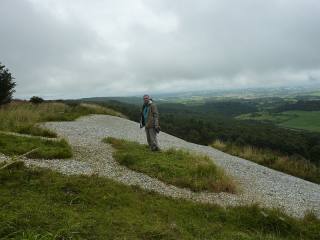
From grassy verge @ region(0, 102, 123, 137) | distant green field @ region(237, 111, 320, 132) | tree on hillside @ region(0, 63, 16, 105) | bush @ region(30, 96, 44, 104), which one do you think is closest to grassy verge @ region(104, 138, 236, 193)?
grassy verge @ region(0, 102, 123, 137)

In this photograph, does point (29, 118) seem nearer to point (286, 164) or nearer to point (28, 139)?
point (28, 139)

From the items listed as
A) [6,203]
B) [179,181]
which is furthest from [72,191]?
[179,181]

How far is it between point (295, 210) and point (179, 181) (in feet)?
11.3

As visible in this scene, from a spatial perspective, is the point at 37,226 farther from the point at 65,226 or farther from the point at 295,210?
the point at 295,210

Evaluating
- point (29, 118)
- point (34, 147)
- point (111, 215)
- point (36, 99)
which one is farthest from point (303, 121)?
point (111, 215)

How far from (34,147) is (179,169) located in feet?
17.1

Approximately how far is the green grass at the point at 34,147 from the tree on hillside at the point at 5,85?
44.2ft

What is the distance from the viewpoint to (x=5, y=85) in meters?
26.3

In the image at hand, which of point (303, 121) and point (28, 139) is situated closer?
point (28, 139)

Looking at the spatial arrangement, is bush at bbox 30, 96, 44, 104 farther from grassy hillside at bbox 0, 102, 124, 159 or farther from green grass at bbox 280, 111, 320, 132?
green grass at bbox 280, 111, 320, 132

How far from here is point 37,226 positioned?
6.13 m

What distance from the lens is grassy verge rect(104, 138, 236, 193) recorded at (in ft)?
35.2

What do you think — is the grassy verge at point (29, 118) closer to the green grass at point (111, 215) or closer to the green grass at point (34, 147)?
the green grass at point (34, 147)

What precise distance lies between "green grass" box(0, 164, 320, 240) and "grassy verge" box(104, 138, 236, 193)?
5.85 feet
